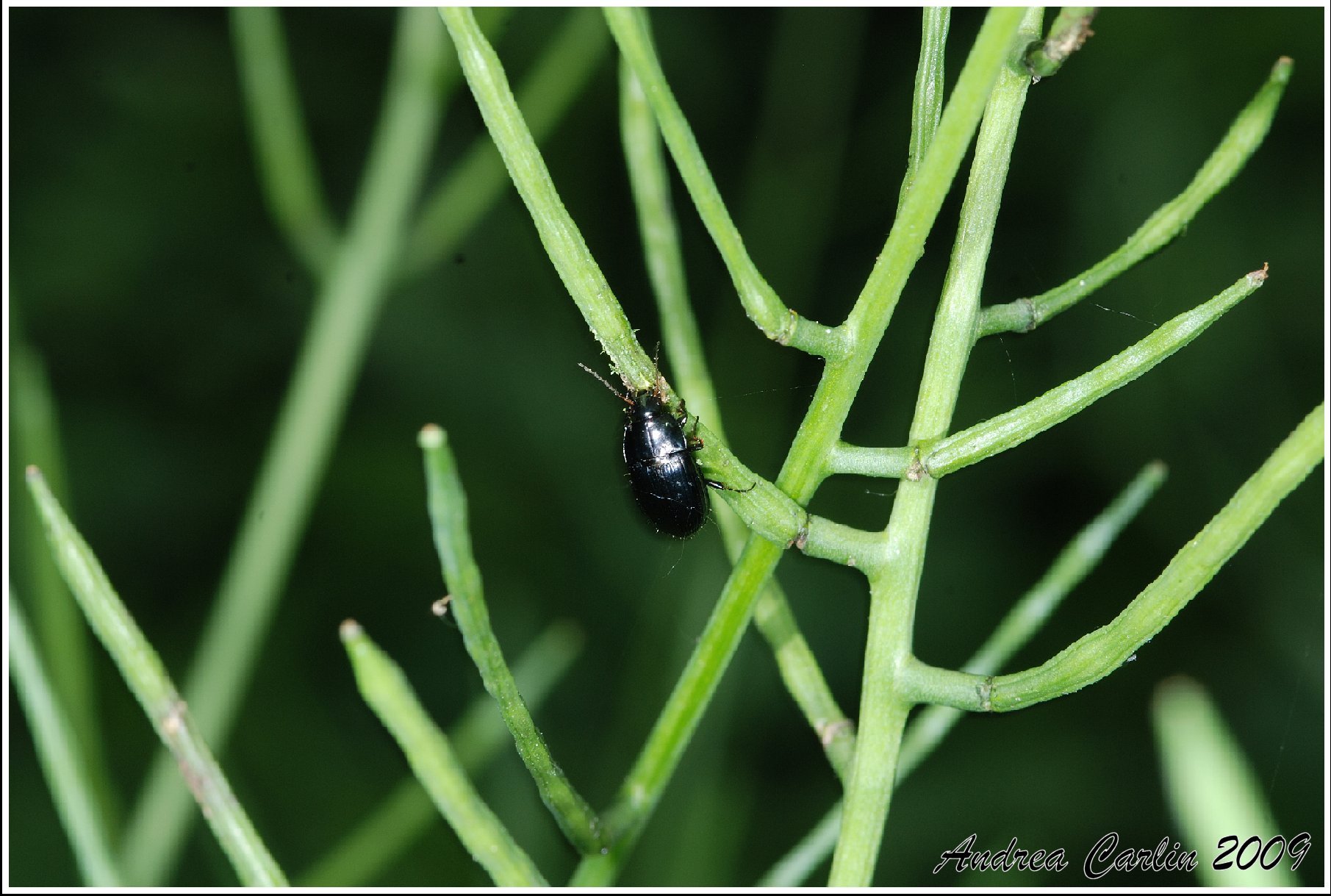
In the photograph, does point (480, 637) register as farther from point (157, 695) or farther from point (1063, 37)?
point (1063, 37)

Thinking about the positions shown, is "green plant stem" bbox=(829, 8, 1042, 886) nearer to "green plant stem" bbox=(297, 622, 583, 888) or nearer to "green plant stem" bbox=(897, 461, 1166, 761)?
"green plant stem" bbox=(897, 461, 1166, 761)

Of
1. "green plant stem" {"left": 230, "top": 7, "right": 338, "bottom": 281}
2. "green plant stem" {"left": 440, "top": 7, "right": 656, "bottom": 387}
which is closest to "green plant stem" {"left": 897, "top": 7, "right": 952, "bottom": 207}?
"green plant stem" {"left": 440, "top": 7, "right": 656, "bottom": 387}

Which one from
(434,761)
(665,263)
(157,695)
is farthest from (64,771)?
(665,263)

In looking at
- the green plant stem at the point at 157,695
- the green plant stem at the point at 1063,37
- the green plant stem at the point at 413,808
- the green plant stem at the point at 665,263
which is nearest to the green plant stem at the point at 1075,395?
the green plant stem at the point at 1063,37

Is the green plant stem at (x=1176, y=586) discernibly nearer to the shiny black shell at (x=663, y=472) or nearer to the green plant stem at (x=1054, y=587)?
the green plant stem at (x=1054, y=587)

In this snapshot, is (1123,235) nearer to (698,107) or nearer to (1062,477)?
(1062,477)

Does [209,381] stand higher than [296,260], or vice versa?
[296,260]

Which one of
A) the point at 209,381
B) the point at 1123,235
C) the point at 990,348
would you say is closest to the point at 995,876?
the point at 990,348
